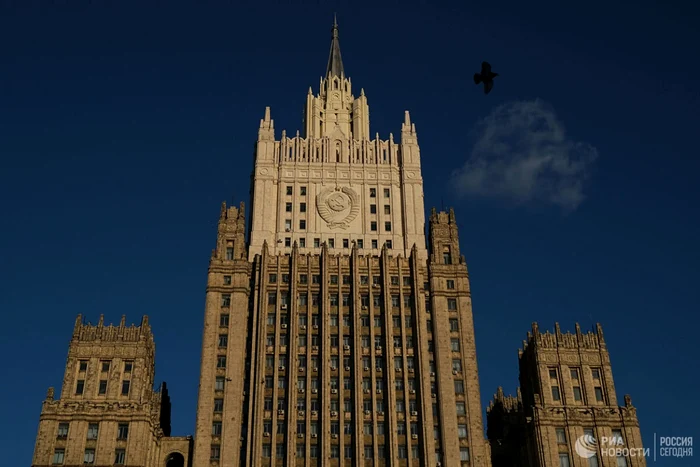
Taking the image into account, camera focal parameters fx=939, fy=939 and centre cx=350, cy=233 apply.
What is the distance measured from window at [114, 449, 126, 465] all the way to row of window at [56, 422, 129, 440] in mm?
1442

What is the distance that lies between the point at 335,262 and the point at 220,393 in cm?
2237

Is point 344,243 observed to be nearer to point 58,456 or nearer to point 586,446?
point 586,446

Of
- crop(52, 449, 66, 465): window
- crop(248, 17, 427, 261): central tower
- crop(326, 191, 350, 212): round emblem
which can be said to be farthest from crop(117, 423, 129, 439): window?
crop(326, 191, 350, 212): round emblem

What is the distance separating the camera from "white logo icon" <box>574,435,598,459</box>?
102m

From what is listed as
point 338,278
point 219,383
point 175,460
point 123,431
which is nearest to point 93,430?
point 123,431

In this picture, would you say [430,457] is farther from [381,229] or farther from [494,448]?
[381,229]

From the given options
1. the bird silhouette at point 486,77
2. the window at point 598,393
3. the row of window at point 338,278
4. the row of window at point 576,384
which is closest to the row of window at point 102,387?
the row of window at point 338,278

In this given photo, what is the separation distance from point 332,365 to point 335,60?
58216 millimetres

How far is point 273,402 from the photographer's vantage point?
10512 centimetres

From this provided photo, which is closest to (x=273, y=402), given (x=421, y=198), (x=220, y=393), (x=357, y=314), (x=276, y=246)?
(x=220, y=393)

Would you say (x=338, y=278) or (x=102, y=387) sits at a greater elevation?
(x=338, y=278)

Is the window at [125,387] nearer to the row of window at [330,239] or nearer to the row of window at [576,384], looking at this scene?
the row of window at [330,239]

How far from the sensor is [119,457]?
329 feet

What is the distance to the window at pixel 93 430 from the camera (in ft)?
332
